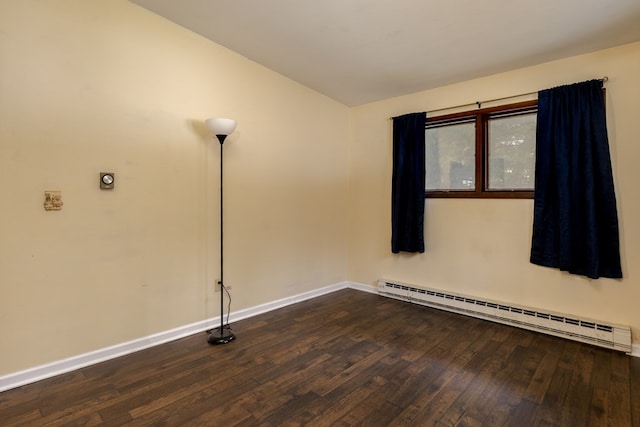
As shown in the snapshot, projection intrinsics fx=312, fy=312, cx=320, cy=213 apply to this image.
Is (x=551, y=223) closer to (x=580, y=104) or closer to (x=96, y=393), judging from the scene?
(x=580, y=104)

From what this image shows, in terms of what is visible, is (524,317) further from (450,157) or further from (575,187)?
(450,157)

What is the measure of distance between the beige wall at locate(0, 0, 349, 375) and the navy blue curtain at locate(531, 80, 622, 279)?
265 cm

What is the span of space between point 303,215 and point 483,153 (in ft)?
7.11

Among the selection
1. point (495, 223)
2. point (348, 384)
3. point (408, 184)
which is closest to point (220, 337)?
point (348, 384)

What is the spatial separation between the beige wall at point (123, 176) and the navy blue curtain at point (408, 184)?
1437mm

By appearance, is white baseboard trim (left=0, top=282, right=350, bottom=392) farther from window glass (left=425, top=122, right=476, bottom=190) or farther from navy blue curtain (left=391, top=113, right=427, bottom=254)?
window glass (left=425, top=122, right=476, bottom=190)

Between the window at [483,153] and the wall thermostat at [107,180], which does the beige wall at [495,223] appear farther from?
the wall thermostat at [107,180]

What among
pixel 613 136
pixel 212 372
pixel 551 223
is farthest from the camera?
pixel 551 223

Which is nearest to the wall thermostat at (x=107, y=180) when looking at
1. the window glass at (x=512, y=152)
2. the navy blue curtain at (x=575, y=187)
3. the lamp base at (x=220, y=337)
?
the lamp base at (x=220, y=337)

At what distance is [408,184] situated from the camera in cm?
388

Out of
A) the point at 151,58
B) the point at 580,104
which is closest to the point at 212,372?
the point at 151,58

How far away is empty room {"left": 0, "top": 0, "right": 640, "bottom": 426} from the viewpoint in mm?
1982

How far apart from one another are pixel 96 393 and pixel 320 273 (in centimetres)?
264

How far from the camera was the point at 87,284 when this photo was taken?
226 cm
